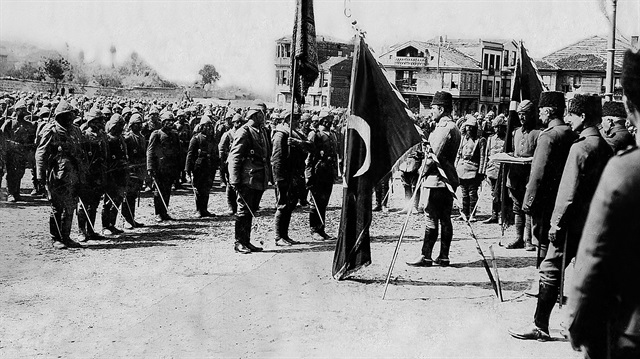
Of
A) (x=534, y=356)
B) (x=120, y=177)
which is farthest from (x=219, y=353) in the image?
(x=120, y=177)

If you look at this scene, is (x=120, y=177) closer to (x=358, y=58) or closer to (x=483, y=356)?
(x=358, y=58)

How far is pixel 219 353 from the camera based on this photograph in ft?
19.0

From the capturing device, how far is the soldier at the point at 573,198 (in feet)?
18.9

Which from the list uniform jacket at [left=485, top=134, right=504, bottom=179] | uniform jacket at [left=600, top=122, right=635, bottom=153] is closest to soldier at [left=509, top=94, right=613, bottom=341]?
uniform jacket at [left=600, top=122, right=635, bottom=153]

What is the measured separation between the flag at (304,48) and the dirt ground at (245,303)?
8.60ft

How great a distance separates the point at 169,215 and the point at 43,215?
2368 mm

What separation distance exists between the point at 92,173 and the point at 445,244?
18.8 ft

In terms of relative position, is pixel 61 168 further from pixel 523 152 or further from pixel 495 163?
pixel 495 163

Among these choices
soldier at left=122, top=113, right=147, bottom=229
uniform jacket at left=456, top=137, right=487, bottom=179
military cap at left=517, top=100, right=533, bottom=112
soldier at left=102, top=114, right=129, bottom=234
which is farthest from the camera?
uniform jacket at left=456, top=137, right=487, bottom=179

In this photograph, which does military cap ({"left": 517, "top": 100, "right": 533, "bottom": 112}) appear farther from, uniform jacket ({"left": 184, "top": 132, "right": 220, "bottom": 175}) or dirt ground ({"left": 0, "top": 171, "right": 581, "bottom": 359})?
uniform jacket ({"left": 184, "top": 132, "right": 220, "bottom": 175})

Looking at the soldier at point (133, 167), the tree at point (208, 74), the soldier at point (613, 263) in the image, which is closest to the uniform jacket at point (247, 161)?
the soldier at point (133, 167)

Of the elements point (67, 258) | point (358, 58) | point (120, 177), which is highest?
point (358, 58)

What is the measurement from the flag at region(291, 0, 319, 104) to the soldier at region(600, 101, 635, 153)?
13.3 feet

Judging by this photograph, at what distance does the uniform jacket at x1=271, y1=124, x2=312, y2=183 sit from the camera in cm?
1077
